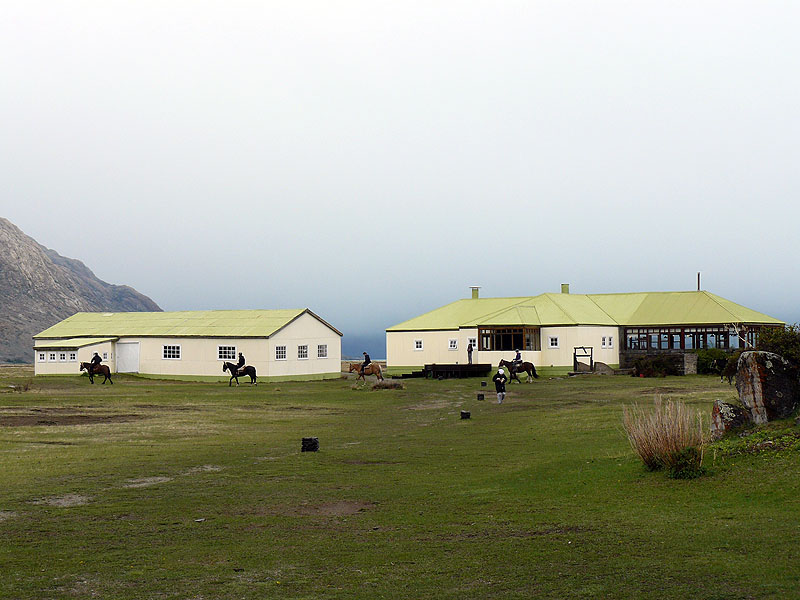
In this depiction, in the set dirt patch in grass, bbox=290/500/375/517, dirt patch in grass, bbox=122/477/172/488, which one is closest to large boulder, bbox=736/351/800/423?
dirt patch in grass, bbox=290/500/375/517

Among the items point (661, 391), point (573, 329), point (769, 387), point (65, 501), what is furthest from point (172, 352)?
point (769, 387)

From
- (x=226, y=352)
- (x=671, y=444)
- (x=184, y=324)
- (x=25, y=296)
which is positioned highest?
(x=25, y=296)

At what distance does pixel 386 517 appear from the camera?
14.2 m

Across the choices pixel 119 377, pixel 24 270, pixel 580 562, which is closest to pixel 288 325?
pixel 119 377

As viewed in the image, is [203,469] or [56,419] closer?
[203,469]

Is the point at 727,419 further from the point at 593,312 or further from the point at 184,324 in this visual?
the point at 184,324

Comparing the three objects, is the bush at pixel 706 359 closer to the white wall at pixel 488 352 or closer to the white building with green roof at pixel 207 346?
the white wall at pixel 488 352

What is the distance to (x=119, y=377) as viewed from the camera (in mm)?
63250

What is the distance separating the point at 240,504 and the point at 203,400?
2862 cm

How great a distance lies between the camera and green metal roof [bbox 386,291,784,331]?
66.8m

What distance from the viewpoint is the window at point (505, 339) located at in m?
66.9

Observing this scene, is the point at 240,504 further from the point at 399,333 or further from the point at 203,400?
the point at 399,333

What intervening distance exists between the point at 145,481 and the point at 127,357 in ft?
166

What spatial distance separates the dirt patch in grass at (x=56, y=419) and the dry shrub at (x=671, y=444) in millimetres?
21748
